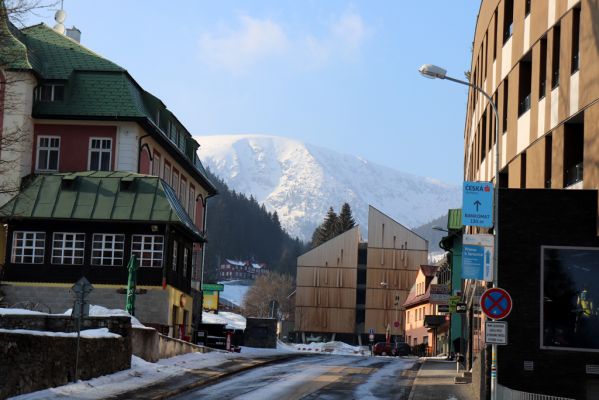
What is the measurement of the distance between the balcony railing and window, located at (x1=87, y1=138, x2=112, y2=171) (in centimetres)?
2878

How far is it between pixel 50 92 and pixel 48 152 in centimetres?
330

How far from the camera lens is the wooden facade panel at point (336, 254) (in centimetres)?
11288

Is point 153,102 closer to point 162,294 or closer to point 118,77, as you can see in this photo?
point 118,77

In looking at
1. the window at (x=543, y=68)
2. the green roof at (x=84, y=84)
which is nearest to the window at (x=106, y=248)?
the green roof at (x=84, y=84)

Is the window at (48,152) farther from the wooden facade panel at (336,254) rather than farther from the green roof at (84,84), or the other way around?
the wooden facade panel at (336,254)

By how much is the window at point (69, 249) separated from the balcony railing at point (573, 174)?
24.6 metres

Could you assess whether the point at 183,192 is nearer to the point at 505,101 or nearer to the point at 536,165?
the point at 505,101

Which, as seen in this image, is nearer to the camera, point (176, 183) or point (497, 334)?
point (497, 334)

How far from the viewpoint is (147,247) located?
44781mm

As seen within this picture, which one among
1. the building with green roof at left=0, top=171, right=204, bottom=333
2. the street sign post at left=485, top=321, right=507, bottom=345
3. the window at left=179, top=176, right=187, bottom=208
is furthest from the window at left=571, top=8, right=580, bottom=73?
the window at left=179, top=176, right=187, bottom=208

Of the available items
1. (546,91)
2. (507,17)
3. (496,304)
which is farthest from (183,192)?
(496,304)

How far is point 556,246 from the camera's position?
2709cm

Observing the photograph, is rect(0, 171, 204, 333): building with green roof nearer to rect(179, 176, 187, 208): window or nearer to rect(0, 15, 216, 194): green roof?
rect(0, 15, 216, 194): green roof

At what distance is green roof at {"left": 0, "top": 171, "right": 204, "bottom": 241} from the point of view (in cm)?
4453
